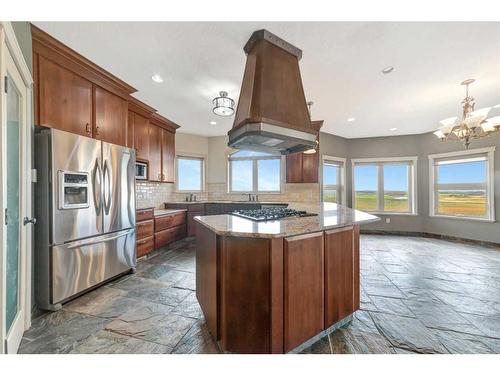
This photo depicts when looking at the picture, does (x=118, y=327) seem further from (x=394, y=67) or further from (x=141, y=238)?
(x=394, y=67)

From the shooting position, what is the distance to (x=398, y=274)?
298 cm

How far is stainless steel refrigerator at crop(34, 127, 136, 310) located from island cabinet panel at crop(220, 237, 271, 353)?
174cm

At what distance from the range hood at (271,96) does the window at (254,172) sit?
3.16 meters

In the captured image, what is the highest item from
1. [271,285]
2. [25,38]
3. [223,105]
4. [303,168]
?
[25,38]

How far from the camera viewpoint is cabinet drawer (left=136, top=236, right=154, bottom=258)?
11.2ft

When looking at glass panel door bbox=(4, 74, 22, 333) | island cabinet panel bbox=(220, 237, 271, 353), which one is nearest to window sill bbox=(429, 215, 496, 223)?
island cabinet panel bbox=(220, 237, 271, 353)

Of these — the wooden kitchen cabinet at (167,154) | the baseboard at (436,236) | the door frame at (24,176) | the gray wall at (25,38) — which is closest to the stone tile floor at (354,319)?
the door frame at (24,176)

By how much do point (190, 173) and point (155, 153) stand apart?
1.43 metres

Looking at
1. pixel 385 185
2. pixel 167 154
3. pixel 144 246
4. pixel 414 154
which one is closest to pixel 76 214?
pixel 144 246

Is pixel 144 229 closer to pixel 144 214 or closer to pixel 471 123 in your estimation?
pixel 144 214

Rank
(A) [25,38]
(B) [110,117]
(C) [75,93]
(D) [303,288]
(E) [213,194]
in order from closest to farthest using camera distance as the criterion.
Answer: (D) [303,288] < (A) [25,38] < (C) [75,93] < (B) [110,117] < (E) [213,194]

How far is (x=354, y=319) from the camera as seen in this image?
1961 millimetres
